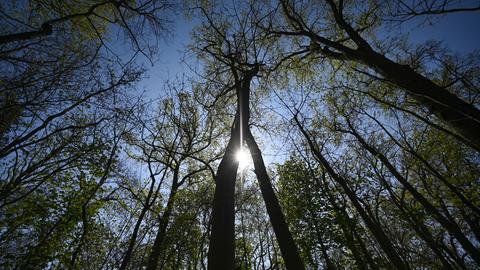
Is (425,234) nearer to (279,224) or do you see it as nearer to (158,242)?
(279,224)

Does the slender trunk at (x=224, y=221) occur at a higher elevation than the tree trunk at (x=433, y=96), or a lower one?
lower

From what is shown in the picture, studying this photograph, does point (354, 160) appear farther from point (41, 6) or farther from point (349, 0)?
point (41, 6)

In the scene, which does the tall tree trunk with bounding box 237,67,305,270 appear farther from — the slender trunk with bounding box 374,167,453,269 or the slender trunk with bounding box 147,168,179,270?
the slender trunk with bounding box 374,167,453,269

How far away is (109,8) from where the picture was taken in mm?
6676

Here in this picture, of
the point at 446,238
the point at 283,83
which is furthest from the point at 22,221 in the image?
the point at 446,238

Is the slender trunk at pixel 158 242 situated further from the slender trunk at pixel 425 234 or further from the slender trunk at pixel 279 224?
the slender trunk at pixel 425 234

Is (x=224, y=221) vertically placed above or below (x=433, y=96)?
below

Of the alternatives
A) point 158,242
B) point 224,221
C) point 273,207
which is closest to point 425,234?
point 273,207

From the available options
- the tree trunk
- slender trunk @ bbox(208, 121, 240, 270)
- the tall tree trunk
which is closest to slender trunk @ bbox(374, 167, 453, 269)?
the tree trunk

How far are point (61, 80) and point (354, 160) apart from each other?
50.2 ft

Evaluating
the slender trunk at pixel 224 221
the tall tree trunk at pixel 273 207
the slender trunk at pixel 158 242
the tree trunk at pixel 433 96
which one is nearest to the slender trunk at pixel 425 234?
the tree trunk at pixel 433 96

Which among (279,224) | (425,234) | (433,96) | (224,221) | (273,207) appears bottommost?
(224,221)

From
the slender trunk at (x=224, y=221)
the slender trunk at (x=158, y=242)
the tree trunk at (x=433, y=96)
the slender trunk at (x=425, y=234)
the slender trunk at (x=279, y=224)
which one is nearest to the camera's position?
the slender trunk at (x=224, y=221)

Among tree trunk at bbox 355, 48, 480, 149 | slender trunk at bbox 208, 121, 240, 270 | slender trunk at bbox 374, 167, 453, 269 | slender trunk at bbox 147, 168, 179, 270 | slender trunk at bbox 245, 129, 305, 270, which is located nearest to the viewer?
slender trunk at bbox 208, 121, 240, 270
